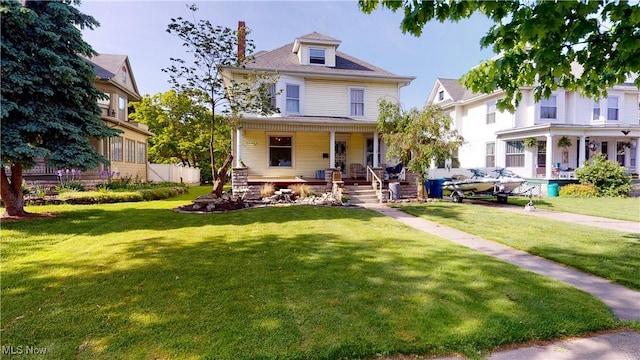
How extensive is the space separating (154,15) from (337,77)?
28.0 ft

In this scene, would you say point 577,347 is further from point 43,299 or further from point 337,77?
point 337,77

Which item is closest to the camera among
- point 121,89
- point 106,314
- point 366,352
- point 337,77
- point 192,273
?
point 366,352

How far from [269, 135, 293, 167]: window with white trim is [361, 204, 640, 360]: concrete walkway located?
10497 millimetres

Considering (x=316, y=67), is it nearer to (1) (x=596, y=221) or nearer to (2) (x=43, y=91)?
(2) (x=43, y=91)

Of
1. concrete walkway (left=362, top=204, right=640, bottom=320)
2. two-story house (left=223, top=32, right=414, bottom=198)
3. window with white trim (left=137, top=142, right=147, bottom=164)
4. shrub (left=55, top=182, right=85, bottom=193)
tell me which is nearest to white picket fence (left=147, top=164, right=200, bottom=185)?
window with white trim (left=137, top=142, right=147, bottom=164)

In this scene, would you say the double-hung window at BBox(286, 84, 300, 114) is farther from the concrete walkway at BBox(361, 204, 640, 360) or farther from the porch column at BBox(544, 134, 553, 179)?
the porch column at BBox(544, 134, 553, 179)

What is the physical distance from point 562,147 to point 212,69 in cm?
2204

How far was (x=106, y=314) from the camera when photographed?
3346 mm

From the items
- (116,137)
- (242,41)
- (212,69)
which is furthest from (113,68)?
(212,69)

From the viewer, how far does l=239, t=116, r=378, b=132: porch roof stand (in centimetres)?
1443

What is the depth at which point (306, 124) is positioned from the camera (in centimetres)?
1497

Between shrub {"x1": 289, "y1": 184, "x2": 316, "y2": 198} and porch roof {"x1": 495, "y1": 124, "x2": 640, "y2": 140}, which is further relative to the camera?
porch roof {"x1": 495, "y1": 124, "x2": 640, "y2": 140}

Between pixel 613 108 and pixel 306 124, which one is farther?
pixel 613 108

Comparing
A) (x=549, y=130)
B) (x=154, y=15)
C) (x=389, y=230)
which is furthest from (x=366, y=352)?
(x=549, y=130)
